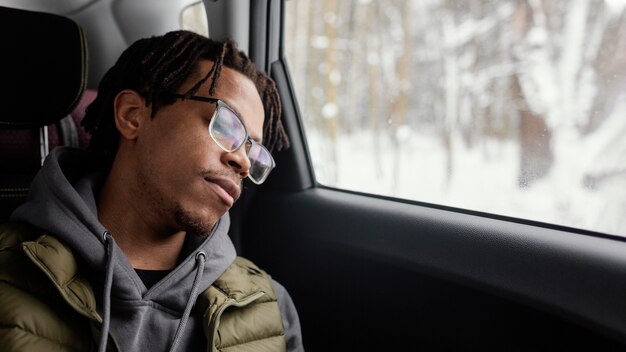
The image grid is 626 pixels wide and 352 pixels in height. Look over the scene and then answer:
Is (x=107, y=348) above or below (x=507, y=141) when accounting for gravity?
below

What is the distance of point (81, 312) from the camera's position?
1044 millimetres

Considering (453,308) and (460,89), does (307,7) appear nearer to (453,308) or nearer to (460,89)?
(460,89)

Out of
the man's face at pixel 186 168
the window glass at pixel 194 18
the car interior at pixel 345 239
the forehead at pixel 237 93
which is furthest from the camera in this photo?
the window glass at pixel 194 18

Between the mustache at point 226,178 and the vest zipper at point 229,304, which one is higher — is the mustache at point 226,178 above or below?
above

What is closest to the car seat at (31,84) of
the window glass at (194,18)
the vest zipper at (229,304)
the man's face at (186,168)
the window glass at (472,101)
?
the man's face at (186,168)

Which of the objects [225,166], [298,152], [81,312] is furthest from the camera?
[298,152]

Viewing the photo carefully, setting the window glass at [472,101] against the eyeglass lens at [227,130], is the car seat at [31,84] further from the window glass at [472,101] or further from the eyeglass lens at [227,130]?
the window glass at [472,101]

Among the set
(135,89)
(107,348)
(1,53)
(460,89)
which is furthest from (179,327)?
(460,89)

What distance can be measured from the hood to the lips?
133mm

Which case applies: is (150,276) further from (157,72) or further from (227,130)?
(157,72)

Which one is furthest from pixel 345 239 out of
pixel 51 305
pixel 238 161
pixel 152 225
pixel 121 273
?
pixel 51 305

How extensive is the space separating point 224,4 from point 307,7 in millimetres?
266

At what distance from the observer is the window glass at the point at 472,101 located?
4.00 feet

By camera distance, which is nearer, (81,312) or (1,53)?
(81,312)
